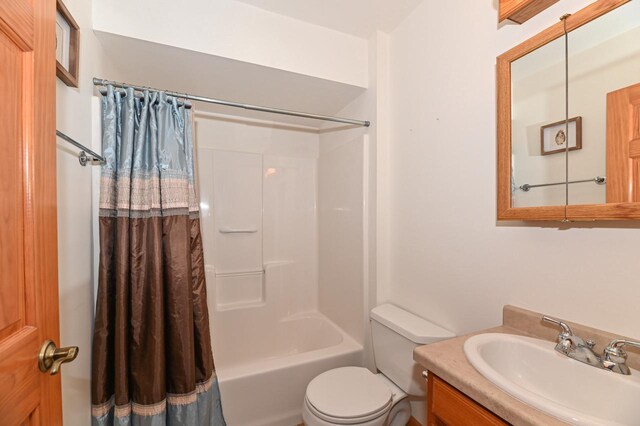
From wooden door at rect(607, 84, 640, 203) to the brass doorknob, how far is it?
1516 mm

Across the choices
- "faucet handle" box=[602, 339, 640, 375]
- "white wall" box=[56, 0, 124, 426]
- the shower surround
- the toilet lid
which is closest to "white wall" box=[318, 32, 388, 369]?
the shower surround

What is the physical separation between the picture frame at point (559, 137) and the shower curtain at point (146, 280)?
60.9 inches

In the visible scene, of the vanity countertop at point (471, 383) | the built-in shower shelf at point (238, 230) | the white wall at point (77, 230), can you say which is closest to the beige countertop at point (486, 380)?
the vanity countertop at point (471, 383)

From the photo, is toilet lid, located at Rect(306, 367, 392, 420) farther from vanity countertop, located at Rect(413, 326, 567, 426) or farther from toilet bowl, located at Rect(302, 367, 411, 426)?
vanity countertop, located at Rect(413, 326, 567, 426)

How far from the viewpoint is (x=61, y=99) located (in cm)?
106

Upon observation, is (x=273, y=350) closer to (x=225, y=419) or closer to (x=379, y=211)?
(x=225, y=419)

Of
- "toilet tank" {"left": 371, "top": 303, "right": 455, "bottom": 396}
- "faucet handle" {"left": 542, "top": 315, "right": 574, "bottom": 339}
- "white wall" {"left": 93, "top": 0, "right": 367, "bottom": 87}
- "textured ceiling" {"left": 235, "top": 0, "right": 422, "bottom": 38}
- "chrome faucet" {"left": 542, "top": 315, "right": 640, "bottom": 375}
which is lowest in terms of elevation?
"toilet tank" {"left": 371, "top": 303, "right": 455, "bottom": 396}

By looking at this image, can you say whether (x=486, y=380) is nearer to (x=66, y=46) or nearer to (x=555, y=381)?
(x=555, y=381)

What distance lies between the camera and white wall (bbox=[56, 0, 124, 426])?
1.06m

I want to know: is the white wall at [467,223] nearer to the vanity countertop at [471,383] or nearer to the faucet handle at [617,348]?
the faucet handle at [617,348]

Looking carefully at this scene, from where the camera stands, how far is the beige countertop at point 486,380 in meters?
0.64

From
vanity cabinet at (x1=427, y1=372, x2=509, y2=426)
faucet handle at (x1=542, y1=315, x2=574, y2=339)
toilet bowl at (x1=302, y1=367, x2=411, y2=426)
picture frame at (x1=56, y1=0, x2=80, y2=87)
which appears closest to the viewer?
vanity cabinet at (x1=427, y1=372, x2=509, y2=426)

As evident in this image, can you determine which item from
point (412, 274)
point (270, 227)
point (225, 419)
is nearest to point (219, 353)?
point (225, 419)

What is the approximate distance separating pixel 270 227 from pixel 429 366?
193 centimetres
